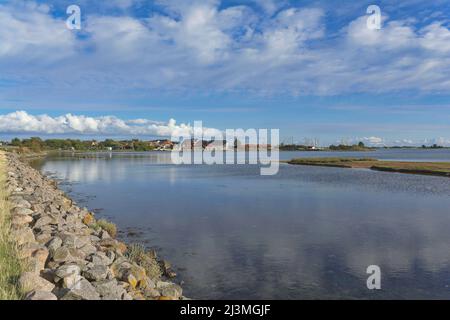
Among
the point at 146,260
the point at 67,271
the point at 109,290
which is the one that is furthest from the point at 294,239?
the point at 67,271

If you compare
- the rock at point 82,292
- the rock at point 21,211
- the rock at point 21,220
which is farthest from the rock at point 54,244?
the rock at point 21,211

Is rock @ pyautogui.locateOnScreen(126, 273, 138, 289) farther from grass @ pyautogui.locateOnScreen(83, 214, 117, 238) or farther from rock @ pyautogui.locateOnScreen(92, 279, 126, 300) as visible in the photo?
grass @ pyautogui.locateOnScreen(83, 214, 117, 238)

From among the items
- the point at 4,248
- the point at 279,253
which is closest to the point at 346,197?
the point at 279,253

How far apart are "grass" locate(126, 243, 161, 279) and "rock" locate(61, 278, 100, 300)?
3.01 m

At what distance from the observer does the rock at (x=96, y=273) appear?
25.9 ft

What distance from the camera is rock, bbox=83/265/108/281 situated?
25.9 ft

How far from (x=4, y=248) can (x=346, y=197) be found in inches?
838

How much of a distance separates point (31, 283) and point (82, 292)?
827 mm

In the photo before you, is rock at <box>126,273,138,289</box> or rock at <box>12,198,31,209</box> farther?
rock at <box>12,198,31,209</box>

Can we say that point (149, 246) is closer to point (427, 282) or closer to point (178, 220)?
point (178, 220)

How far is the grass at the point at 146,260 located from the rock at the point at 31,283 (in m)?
3.45

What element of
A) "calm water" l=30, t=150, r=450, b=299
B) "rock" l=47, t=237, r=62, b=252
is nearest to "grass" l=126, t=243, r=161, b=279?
"calm water" l=30, t=150, r=450, b=299
